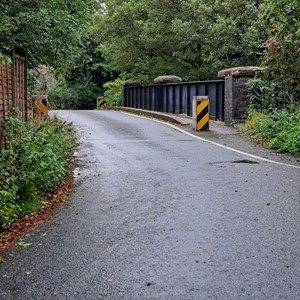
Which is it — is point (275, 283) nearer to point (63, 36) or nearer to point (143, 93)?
point (63, 36)

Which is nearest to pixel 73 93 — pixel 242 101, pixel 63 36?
pixel 242 101

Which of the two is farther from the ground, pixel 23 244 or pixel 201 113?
pixel 201 113

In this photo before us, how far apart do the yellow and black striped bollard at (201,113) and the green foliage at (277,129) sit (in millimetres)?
1279

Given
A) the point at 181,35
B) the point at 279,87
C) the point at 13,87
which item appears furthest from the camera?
the point at 181,35

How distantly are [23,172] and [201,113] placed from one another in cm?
1008

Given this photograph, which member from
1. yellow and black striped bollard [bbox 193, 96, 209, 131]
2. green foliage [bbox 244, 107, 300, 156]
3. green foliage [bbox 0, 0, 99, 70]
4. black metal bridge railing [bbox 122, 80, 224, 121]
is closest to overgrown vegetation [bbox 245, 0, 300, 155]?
green foliage [bbox 244, 107, 300, 156]

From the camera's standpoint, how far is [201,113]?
16.4 metres

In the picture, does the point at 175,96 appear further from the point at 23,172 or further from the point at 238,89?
the point at 23,172

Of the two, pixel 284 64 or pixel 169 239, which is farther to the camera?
pixel 284 64

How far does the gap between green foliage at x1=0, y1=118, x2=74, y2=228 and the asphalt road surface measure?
1.39 ft

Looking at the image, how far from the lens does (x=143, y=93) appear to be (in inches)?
1139

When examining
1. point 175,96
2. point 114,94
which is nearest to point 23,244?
point 175,96

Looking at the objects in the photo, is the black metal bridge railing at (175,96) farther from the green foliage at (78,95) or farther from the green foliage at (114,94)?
the green foliage at (78,95)

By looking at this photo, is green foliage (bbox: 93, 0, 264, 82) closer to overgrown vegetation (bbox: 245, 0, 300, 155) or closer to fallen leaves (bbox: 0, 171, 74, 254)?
overgrown vegetation (bbox: 245, 0, 300, 155)
